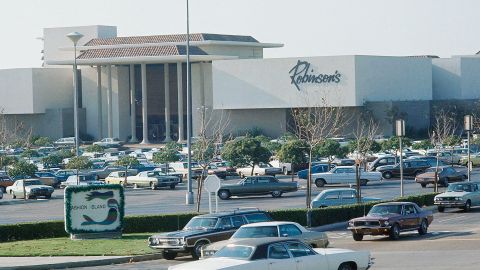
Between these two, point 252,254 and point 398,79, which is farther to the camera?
point 398,79

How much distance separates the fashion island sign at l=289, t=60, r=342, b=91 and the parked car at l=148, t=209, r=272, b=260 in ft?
281

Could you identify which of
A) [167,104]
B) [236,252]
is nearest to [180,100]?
[167,104]

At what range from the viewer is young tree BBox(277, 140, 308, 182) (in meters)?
76.9

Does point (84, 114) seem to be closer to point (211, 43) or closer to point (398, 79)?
point (211, 43)

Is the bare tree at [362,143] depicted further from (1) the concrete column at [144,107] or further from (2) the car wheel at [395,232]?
(1) the concrete column at [144,107]

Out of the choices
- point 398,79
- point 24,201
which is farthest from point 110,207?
point 398,79

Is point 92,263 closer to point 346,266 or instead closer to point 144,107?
point 346,266

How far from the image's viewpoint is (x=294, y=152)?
77125 millimetres

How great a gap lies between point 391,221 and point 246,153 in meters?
42.2

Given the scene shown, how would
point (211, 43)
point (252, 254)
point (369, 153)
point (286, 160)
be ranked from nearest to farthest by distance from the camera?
point (252, 254) < point (286, 160) < point (369, 153) < point (211, 43)

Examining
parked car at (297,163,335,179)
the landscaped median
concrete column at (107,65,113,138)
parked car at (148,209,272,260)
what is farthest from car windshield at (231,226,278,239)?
concrete column at (107,65,113,138)

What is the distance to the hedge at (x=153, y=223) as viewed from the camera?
3941cm

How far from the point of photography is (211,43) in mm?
126312

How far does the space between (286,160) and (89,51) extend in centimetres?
5691
